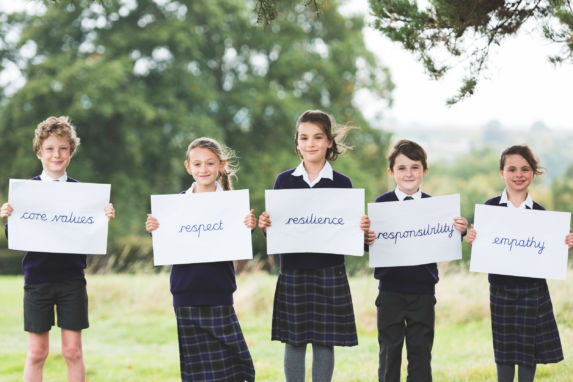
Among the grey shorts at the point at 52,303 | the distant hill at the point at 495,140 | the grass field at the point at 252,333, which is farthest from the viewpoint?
the distant hill at the point at 495,140

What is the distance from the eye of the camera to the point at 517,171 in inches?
157

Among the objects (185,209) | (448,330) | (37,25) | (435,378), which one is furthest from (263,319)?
(37,25)

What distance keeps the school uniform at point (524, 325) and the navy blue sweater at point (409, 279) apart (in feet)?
1.46

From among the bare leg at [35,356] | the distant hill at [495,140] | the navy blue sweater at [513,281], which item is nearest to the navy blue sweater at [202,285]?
the bare leg at [35,356]

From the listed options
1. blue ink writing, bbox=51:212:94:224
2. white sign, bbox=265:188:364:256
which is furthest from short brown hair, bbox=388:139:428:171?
blue ink writing, bbox=51:212:94:224

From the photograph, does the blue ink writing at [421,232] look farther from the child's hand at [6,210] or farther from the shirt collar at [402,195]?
the child's hand at [6,210]

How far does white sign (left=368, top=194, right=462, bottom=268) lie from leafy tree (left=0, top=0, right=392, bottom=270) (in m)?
12.8

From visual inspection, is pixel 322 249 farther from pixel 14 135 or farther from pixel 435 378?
pixel 14 135

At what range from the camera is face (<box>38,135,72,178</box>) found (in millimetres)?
3994

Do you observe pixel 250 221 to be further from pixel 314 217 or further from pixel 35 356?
pixel 35 356

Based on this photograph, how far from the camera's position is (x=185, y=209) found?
405cm

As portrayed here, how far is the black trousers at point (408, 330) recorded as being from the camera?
3.92m

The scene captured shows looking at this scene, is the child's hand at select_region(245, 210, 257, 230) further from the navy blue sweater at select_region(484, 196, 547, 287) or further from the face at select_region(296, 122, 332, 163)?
the navy blue sweater at select_region(484, 196, 547, 287)

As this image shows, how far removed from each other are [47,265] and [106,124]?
15297mm
